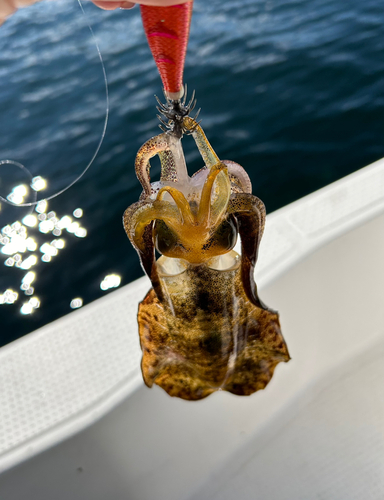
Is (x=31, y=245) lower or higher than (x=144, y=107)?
lower

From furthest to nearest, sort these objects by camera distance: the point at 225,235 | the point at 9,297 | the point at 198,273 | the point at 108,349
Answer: the point at 9,297 → the point at 108,349 → the point at 198,273 → the point at 225,235

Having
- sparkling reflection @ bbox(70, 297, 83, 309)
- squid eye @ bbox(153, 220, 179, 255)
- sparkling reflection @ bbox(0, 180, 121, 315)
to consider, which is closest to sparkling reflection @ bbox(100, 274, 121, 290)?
sparkling reflection @ bbox(0, 180, 121, 315)

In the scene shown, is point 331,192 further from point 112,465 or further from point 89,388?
point 112,465

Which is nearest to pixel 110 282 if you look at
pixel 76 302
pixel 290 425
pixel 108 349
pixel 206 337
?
pixel 76 302

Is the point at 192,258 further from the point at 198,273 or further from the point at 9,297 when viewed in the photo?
the point at 9,297

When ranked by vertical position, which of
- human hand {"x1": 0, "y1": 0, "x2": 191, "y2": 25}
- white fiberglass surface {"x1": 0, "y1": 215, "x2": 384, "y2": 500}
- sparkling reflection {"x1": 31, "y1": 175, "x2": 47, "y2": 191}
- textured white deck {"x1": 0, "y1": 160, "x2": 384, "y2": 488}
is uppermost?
human hand {"x1": 0, "y1": 0, "x2": 191, "y2": 25}

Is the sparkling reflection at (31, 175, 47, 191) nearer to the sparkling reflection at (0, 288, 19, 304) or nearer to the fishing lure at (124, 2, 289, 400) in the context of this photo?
the sparkling reflection at (0, 288, 19, 304)
